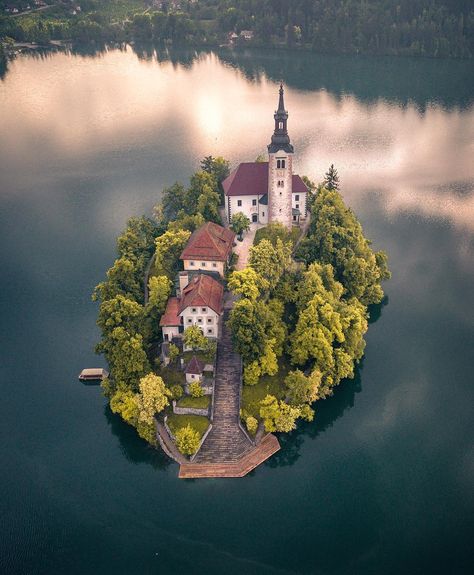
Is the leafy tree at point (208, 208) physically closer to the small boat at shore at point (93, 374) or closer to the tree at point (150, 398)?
the small boat at shore at point (93, 374)

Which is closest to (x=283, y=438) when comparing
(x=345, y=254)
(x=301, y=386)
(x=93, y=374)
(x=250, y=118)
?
(x=301, y=386)

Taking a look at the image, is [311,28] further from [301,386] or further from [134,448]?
[134,448]

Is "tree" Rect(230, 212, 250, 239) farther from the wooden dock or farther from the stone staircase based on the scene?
the wooden dock

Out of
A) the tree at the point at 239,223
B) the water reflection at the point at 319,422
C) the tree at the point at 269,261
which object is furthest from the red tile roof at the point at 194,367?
the tree at the point at 239,223

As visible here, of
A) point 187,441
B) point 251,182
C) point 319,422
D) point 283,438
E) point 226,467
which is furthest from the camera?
point 251,182

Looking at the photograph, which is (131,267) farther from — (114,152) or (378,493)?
(114,152)

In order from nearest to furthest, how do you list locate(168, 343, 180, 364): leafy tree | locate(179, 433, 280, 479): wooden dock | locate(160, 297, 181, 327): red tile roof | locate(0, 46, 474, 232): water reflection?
locate(179, 433, 280, 479): wooden dock < locate(168, 343, 180, 364): leafy tree < locate(160, 297, 181, 327): red tile roof < locate(0, 46, 474, 232): water reflection

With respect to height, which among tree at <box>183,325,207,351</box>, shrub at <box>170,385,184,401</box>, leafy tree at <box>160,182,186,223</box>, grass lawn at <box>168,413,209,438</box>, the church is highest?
the church

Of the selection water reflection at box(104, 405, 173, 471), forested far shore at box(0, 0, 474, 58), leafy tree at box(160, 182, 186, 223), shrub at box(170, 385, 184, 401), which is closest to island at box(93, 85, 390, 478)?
shrub at box(170, 385, 184, 401)
